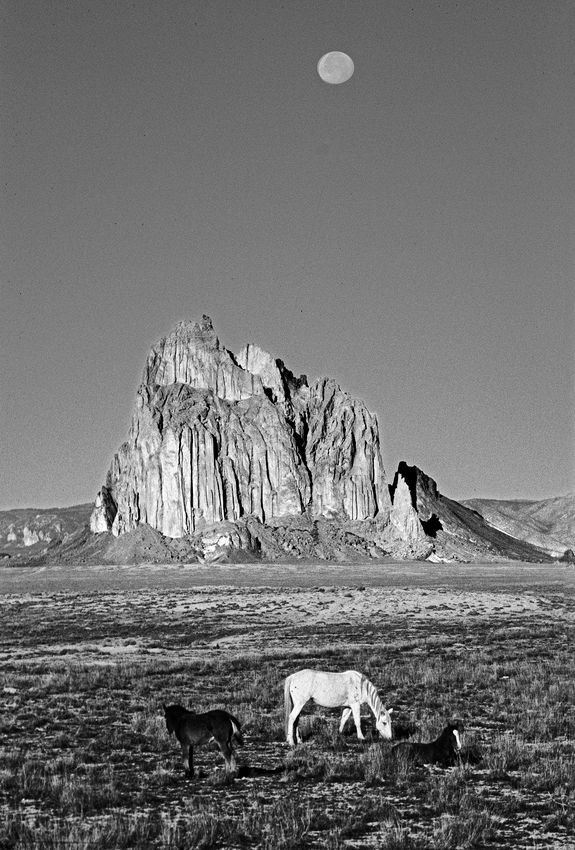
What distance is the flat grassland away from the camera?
10.0 metres

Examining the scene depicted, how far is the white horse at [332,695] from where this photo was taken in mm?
14859

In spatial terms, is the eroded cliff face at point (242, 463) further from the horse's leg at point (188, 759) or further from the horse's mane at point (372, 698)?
the horse's leg at point (188, 759)

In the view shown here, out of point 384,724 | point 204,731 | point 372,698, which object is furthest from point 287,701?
point 204,731

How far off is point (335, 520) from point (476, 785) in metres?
164

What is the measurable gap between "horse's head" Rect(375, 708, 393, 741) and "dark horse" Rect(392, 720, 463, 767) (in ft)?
3.92

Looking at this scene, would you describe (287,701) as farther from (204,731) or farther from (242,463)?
(242,463)

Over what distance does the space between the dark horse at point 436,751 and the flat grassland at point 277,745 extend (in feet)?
0.72

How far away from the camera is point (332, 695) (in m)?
15.2

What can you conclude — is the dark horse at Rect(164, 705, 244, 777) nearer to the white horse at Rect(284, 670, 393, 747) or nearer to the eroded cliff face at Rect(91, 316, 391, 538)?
the white horse at Rect(284, 670, 393, 747)

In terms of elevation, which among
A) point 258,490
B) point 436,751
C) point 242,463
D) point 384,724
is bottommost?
point 436,751

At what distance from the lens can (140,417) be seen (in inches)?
7795

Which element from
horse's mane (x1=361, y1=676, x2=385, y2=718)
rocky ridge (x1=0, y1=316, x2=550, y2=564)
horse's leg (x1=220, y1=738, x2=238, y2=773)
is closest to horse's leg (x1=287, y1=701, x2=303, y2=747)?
horse's mane (x1=361, y1=676, x2=385, y2=718)

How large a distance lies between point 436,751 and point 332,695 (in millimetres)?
2486

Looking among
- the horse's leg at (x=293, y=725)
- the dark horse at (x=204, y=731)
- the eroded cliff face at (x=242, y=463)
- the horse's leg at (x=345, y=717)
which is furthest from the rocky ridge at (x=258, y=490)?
the dark horse at (x=204, y=731)
